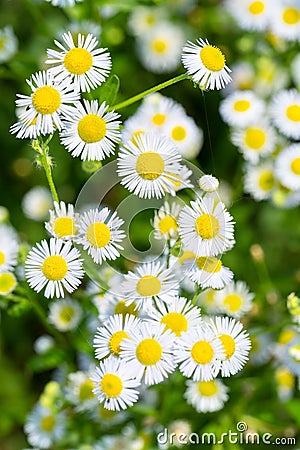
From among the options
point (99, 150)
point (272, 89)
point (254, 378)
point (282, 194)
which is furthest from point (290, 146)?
point (99, 150)

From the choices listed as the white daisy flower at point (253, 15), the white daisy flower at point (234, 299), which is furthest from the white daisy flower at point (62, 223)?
the white daisy flower at point (253, 15)

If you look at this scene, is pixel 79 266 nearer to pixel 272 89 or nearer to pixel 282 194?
pixel 282 194

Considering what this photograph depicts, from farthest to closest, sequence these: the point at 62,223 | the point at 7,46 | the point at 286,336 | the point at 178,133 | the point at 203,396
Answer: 1. the point at 7,46
2. the point at 178,133
3. the point at 286,336
4. the point at 203,396
5. the point at 62,223

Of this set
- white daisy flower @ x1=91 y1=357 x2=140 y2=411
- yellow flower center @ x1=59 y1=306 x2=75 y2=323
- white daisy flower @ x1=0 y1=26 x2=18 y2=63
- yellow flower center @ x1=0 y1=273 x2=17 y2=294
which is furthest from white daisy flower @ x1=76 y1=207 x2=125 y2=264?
white daisy flower @ x1=0 y1=26 x2=18 y2=63

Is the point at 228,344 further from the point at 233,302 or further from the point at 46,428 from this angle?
the point at 46,428

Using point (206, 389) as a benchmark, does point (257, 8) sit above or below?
above

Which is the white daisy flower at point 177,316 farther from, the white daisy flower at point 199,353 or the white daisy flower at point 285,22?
the white daisy flower at point 285,22

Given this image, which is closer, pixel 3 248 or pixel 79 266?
pixel 79 266

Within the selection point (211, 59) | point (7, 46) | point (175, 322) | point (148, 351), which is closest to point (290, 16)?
point (7, 46)
